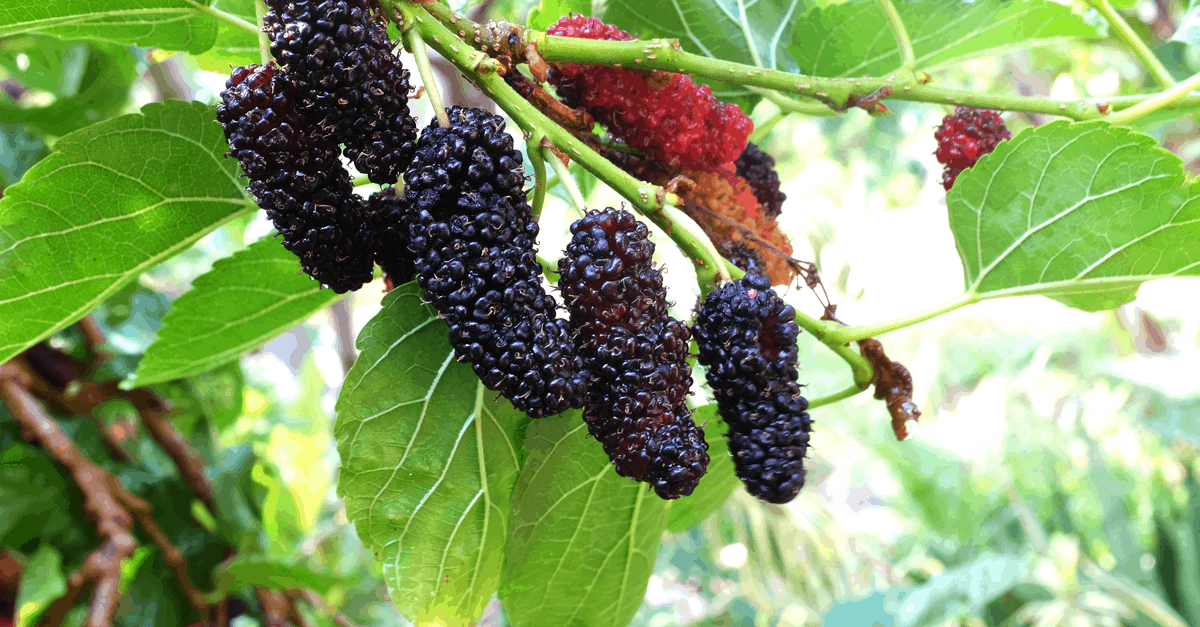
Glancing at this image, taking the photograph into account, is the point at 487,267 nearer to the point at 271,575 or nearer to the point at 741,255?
the point at 741,255

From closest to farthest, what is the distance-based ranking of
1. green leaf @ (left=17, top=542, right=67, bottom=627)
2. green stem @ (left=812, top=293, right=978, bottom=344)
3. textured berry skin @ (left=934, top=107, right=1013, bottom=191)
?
green stem @ (left=812, top=293, right=978, bottom=344)
textured berry skin @ (left=934, top=107, right=1013, bottom=191)
green leaf @ (left=17, top=542, right=67, bottom=627)

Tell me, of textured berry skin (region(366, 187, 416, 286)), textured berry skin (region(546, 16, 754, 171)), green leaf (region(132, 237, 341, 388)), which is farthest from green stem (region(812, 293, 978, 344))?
green leaf (region(132, 237, 341, 388))

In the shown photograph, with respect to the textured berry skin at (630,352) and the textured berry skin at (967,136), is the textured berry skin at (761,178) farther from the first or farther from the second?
the textured berry skin at (630,352)

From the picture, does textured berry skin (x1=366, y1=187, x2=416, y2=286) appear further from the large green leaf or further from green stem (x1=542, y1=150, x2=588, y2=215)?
the large green leaf

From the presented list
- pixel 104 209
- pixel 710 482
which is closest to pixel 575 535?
pixel 710 482

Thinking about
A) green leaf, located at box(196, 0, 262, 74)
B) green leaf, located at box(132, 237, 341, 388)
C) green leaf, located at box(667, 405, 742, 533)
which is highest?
green leaf, located at box(196, 0, 262, 74)

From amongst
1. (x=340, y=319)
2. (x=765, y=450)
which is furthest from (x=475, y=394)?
(x=340, y=319)

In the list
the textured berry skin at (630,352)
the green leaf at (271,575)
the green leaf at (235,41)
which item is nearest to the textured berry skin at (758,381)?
the textured berry skin at (630,352)
